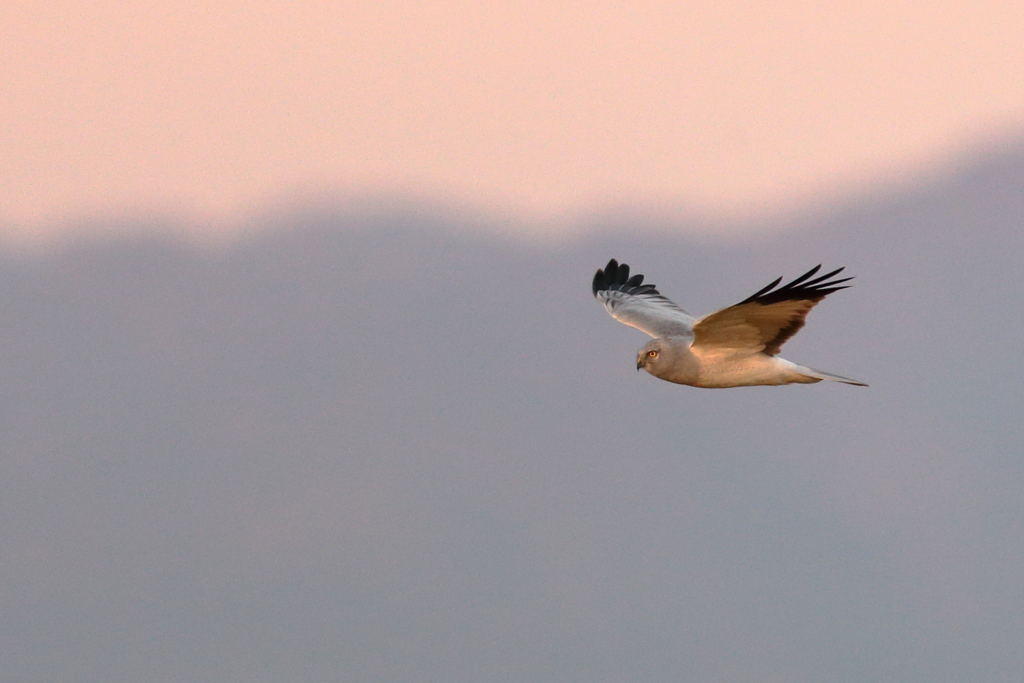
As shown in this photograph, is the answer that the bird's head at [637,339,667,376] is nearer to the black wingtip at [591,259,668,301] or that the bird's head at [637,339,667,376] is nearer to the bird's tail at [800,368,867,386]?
the bird's tail at [800,368,867,386]

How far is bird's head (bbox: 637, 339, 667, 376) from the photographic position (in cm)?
1476

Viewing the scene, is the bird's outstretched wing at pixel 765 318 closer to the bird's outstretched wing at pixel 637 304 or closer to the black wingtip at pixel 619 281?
the bird's outstretched wing at pixel 637 304

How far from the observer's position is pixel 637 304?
1838 centimetres

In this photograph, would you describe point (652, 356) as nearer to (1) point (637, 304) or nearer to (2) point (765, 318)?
(2) point (765, 318)

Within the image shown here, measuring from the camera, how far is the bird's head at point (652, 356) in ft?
48.4


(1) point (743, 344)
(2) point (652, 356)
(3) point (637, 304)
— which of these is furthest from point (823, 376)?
(3) point (637, 304)

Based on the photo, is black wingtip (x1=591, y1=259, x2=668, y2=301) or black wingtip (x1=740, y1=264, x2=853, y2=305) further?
black wingtip (x1=591, y1=259, x2=668, y2=301)

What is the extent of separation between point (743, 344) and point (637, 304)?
412 centimetres

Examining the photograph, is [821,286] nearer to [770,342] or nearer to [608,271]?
[770,342]

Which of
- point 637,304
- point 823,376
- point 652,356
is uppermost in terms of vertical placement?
point 637,304

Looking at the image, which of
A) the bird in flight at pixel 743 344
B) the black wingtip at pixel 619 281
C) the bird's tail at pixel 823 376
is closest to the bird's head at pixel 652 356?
the bird in flight at pixel 743 344

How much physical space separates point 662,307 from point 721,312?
5035mm

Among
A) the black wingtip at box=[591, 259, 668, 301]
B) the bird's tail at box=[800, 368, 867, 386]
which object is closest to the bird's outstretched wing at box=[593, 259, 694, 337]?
the black wingtip at box=[591, 259, 668, 301]

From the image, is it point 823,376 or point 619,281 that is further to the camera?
point 619,281
